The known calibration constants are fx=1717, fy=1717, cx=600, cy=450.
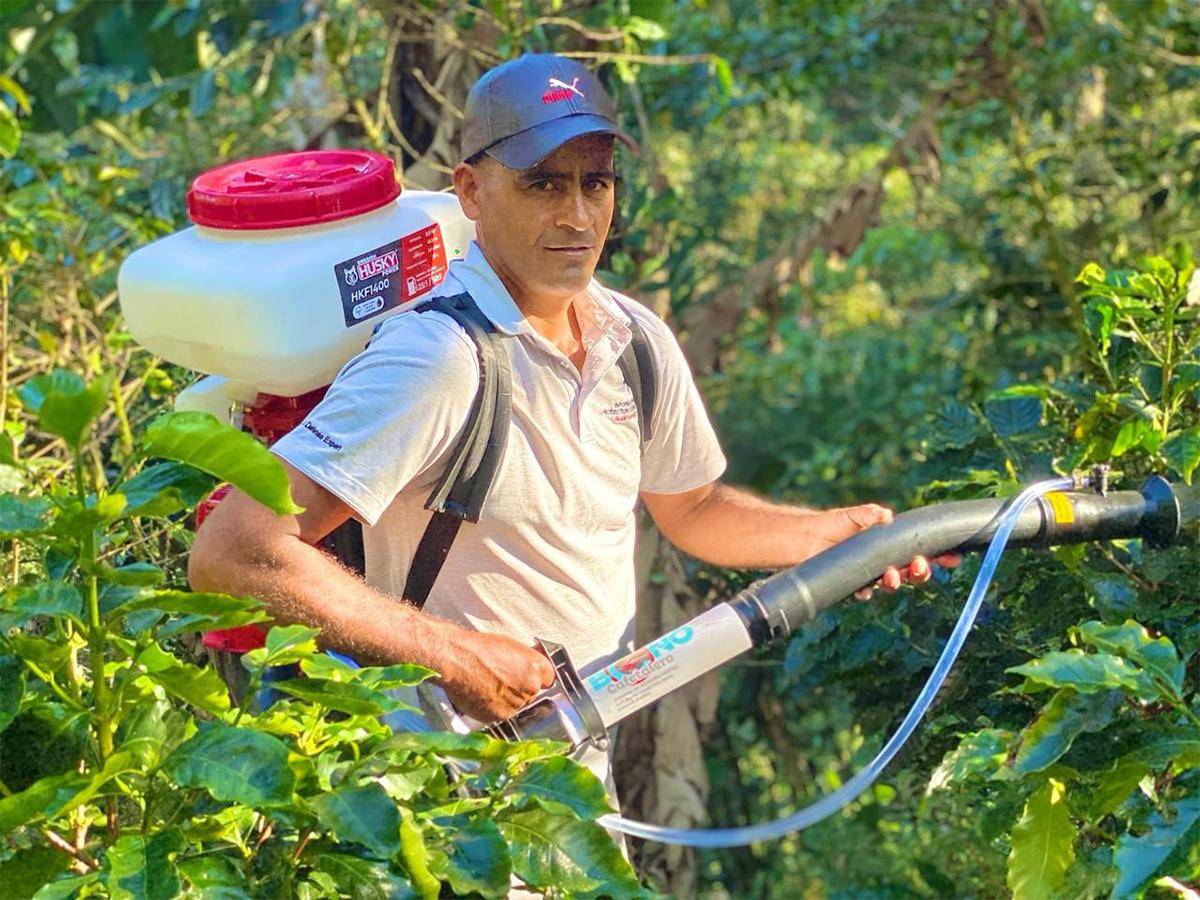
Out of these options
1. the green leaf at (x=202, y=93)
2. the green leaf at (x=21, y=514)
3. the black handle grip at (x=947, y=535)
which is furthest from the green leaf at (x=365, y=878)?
the green leaf at (x=202, y=93)

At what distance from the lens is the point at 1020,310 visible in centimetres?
632

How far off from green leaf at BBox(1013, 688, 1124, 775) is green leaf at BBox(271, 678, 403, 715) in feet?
2.58

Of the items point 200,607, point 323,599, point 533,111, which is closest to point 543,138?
point 533,111

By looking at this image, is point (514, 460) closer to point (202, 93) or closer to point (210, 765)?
point (210, 765)

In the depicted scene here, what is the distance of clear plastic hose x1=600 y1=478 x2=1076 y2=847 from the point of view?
2.28 metres

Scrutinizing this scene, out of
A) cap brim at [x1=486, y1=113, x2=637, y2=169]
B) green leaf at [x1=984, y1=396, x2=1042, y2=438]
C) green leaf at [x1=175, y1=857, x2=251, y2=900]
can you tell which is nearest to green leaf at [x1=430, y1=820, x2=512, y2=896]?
green leaf at [x1=175, y1=857, x2=251, y2=900]

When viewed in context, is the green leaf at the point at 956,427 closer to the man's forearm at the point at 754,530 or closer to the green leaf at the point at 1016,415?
the green leaf at the point at 1016,415

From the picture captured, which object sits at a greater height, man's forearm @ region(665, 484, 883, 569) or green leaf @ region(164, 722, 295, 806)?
green leaf @ region(164, 722, 295, 806)

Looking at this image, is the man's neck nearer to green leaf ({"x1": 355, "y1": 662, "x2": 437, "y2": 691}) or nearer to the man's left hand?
the man's left hand

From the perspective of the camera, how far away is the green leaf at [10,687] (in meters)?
1.77

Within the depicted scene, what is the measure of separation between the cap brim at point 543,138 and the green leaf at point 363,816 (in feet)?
3.81

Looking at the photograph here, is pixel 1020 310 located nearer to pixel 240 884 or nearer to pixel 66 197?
pixel 66 197

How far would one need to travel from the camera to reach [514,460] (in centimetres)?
261

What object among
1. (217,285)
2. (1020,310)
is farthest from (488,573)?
(1020,310)
